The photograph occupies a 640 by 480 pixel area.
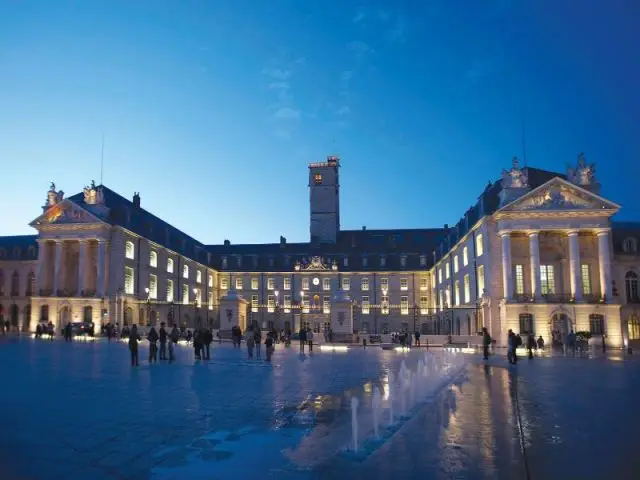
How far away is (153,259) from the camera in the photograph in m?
73.5

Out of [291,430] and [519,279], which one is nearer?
[291,430]

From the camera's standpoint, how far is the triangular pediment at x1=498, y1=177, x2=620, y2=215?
169 ft

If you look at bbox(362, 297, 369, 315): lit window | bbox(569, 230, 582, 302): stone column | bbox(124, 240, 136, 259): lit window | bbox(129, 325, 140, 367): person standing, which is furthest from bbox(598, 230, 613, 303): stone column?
bbox(124, 240, 136, 259): lit window

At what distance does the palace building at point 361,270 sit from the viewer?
170 feet

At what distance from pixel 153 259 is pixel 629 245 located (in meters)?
59.9

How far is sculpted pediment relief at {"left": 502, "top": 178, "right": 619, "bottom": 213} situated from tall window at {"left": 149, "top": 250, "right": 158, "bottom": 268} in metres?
45.9

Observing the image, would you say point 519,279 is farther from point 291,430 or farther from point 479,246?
point 291,430

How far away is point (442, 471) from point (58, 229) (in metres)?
68.4

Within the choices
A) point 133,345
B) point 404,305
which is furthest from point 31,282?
point 133,345

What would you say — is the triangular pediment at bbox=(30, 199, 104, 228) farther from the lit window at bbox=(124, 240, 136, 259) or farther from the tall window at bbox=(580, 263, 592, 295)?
the tall window at bbox=(580, 263, 592, 295)

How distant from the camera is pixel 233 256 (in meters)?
99.8

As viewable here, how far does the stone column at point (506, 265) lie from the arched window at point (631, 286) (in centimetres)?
1915

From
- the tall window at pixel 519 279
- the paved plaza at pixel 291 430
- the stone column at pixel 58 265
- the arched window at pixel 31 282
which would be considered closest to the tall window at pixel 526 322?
the tall window at pixel 519 279

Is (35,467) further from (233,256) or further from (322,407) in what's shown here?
(233,256)
